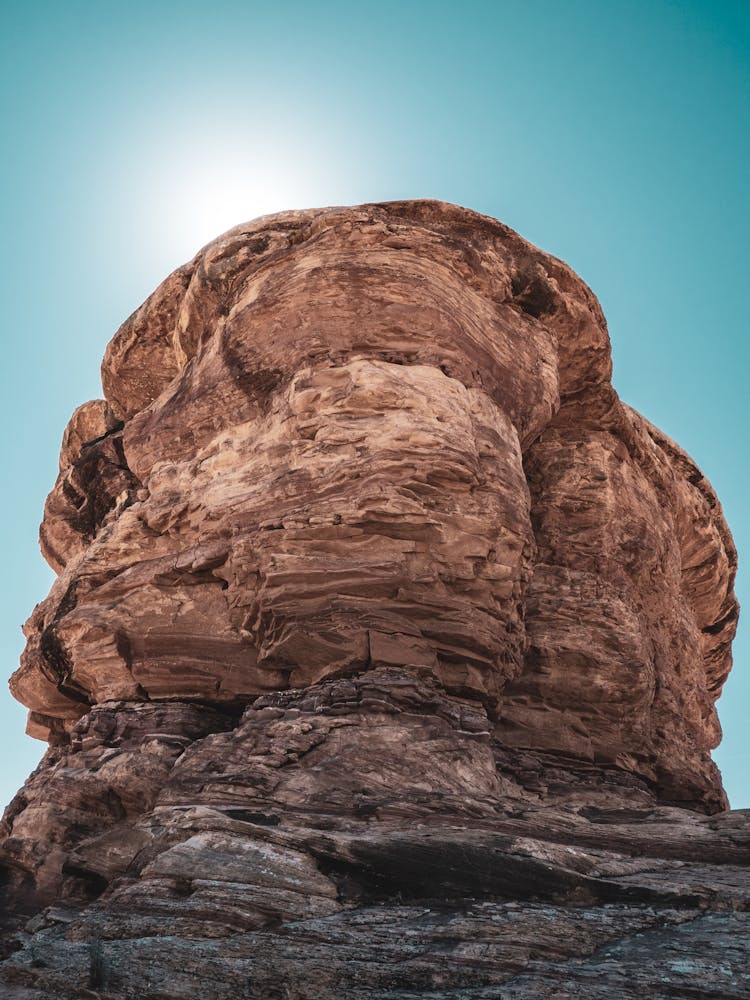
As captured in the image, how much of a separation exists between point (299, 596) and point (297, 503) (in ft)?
4.47

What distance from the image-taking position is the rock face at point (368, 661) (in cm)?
686

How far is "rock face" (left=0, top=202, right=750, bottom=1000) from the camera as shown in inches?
270

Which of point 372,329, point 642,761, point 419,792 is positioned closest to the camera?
point 419,792

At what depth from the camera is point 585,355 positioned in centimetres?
1705

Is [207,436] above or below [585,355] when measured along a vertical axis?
below

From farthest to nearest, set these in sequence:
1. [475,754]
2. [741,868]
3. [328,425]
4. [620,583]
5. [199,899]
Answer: [620,583] < [328,425] < [475,754] < [741,868] < [199,899]

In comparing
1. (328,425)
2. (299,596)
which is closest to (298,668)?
(299,596)

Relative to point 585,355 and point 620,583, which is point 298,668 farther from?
point 585,355

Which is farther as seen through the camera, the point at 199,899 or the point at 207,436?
the point at 207,436

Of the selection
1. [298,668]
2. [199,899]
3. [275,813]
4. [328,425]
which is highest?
[328,425]

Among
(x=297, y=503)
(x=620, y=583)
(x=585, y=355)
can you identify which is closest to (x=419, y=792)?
(x=297, y=503)

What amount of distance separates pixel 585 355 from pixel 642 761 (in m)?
7.67

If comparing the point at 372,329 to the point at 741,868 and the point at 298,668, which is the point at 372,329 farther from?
the point at 741,868

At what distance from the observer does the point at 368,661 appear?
35.9 feet
